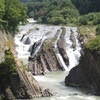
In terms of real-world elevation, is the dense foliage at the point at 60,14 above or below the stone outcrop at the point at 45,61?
above

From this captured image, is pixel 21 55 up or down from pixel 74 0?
down

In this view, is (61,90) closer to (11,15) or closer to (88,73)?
(88,73)

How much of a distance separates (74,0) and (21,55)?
295ft

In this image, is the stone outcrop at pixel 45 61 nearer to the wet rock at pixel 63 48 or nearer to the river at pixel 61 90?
the wet rock at pixel 63 48

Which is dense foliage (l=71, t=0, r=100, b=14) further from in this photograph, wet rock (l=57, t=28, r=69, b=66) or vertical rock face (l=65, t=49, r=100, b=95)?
vertical rock face (l=65, t=49, r=100, b=95)

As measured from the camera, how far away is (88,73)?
42.9 m

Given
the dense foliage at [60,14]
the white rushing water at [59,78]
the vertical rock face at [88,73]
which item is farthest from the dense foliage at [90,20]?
the vertical rock face at [88,73]

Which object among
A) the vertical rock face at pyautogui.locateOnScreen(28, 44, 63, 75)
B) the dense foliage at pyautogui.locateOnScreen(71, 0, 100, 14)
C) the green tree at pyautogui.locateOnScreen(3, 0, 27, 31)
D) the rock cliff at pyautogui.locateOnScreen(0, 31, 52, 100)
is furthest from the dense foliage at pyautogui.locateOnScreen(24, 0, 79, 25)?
the rock cliff at pyautogui.locateOnScreen(0, 31, 52, 100)

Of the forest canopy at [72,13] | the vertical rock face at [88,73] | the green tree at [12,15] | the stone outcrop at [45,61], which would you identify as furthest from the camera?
the forest canopy at [72,13]

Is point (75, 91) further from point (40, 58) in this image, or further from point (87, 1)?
point (87, 1)

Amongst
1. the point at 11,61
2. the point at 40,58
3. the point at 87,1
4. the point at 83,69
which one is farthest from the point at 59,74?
the point at 87,1

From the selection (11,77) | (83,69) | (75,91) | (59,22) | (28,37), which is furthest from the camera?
(59,22)

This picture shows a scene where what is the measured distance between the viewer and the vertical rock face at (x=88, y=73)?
4122 cm

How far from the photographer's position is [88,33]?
236 ft
